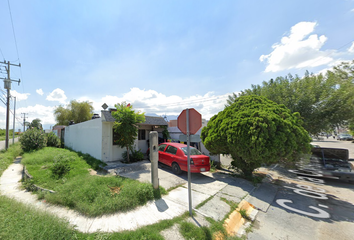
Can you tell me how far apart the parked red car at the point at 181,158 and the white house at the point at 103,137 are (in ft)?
11.3

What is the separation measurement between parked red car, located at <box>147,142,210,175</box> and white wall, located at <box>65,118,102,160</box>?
455cm

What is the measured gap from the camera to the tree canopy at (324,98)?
756cm

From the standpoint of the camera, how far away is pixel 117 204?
3.82m

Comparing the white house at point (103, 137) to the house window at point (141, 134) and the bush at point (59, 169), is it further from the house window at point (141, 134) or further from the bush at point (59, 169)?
the bush at point (59, 169)

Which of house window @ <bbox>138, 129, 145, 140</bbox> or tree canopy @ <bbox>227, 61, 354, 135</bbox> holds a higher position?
tree canopy @ <bbox>227, 61, 354, 135</bbox>

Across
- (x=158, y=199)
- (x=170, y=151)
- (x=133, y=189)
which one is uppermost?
(x=170, y=151)

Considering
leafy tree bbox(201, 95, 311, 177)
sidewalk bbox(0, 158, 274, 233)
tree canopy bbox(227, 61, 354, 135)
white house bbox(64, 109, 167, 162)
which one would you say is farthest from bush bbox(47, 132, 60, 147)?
tree canopy bbox(227, 61, 354, 135)

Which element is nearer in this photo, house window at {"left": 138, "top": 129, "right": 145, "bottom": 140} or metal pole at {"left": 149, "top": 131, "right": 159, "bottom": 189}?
metal pole at {"left": 149, "top": 131, "right": 159, "bottom": 189}

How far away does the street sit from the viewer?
11.0 feet

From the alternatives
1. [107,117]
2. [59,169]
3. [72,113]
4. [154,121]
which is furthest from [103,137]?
[72,113]

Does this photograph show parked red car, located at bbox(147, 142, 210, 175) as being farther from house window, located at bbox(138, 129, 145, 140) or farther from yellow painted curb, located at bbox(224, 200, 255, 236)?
house window, located at bbox(138, 129, 145, 140)

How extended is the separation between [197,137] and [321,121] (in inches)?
369

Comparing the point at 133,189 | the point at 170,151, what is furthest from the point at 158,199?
the point at 170,151

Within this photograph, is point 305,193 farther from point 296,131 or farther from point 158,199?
point 158,199
